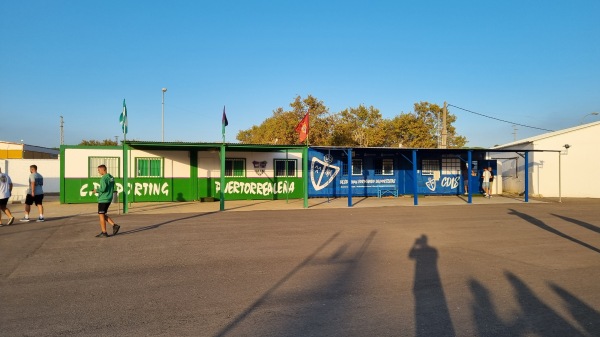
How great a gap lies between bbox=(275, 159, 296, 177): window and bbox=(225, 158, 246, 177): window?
184cm

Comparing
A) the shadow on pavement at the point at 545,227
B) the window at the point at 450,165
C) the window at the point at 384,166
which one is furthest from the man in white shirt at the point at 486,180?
the shadow on pavement at the point at 545,227

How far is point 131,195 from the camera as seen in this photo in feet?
72.4

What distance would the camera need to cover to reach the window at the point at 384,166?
2584 cm

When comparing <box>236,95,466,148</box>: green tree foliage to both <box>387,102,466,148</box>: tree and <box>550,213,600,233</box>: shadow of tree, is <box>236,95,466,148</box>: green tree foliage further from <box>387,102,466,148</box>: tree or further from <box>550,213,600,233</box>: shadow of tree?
<box>550,213,600,233</box>: shadow of tree

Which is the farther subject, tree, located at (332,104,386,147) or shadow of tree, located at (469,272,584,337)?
tree, located at (332,104,386,147)

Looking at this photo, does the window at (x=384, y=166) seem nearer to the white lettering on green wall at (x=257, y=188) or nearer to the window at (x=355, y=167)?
the window at (x=355, y=167)

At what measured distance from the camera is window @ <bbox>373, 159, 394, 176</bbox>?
2584 cm

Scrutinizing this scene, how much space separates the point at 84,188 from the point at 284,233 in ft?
46.6

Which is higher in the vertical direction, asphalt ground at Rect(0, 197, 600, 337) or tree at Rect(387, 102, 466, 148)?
tree at Rect(387, 102, 466, 148)

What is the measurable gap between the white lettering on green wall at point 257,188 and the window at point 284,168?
0.45 meters

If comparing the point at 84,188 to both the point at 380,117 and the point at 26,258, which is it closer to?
the point at 26,258

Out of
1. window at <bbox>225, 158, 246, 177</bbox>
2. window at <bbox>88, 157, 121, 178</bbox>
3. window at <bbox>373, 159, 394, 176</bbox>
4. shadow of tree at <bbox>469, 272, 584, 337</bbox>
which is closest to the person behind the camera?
shadow of tree at <bbox>469, 272, 584, 337</bbox>

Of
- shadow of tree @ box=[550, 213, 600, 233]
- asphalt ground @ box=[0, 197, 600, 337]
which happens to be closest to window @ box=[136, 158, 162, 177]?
asphalt ground @ box=[0, 197, 600, 337]

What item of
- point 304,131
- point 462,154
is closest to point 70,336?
point 304,131
